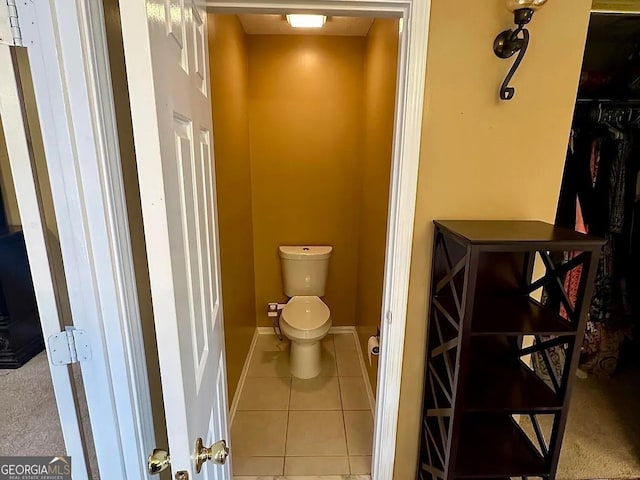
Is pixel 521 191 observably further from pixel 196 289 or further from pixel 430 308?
pixel 196 289

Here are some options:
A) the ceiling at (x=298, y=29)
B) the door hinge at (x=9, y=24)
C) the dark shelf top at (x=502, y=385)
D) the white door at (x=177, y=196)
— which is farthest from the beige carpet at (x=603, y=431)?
the ceiling at (x=298, y=29)

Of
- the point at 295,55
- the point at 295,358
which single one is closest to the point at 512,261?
the point at 295,358

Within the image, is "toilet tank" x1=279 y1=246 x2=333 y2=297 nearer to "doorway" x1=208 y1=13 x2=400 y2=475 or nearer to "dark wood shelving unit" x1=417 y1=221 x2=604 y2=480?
"doorway" x1=208 y1=13 x2=400 y2=475

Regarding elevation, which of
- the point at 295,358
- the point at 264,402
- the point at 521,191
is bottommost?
the point at 264,402

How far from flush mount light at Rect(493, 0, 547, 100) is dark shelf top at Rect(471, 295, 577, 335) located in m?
0.69

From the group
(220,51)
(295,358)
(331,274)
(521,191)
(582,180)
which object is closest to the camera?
(521,191)

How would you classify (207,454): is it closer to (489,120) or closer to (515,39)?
(489,120)

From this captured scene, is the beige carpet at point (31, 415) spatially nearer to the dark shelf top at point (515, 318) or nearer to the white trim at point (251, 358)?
the white trim at point (251, 358)

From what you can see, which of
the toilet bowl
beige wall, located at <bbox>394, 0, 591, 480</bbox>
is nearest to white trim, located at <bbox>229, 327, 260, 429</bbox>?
the toilet bowl

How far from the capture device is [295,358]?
2.38 meters

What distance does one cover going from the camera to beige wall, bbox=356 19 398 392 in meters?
1.70

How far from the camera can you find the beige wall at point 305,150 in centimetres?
249

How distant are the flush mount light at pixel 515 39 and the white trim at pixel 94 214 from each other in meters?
1.07

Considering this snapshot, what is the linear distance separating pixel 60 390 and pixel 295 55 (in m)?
2.45
